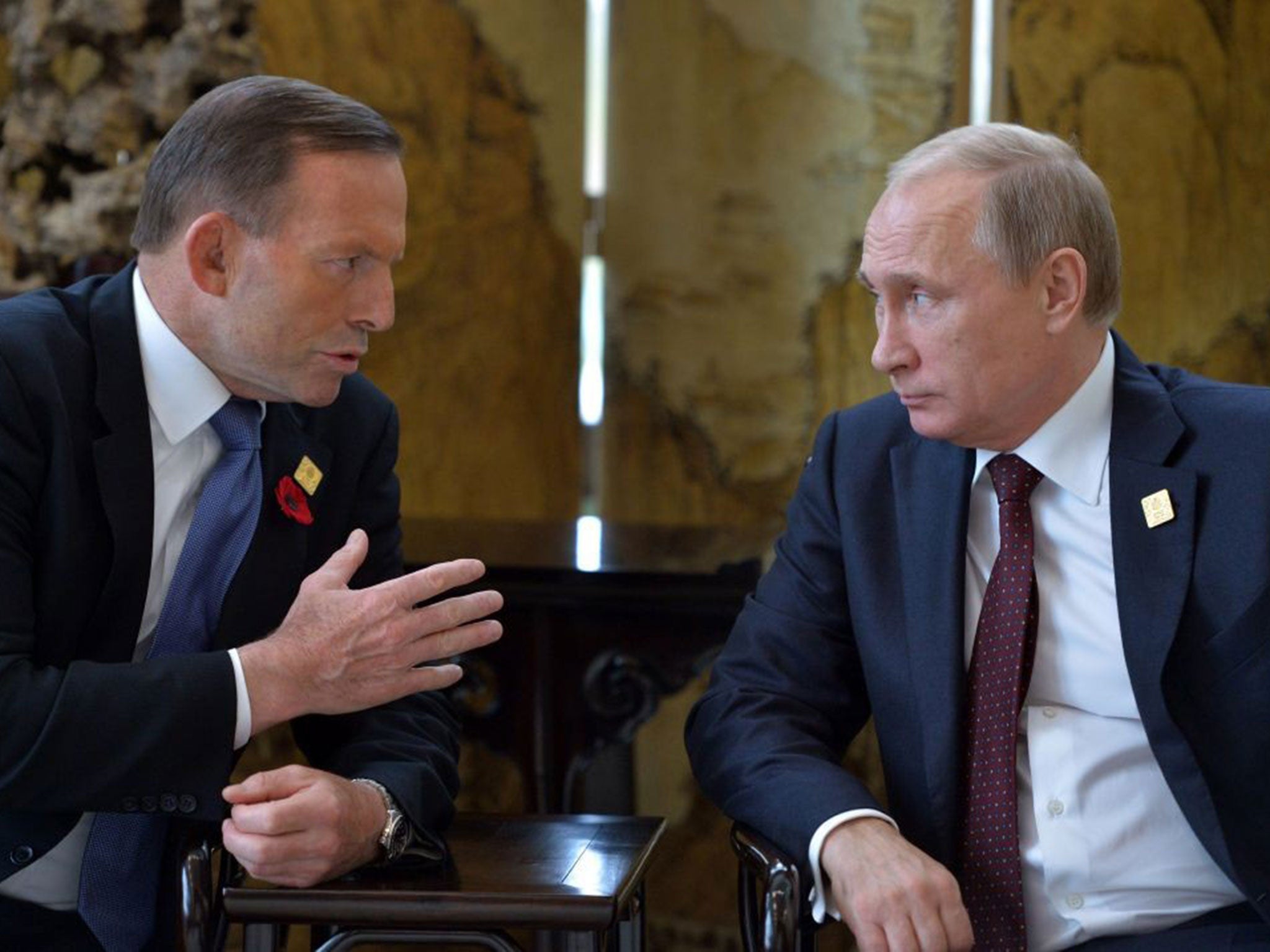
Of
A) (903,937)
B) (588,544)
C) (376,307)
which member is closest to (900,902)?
(903,937)

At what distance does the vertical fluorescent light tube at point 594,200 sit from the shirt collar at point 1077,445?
2679 mm

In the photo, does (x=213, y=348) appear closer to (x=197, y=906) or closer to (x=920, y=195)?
(x=197, y=906)

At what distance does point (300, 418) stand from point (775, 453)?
2411 mm

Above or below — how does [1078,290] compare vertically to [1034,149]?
below

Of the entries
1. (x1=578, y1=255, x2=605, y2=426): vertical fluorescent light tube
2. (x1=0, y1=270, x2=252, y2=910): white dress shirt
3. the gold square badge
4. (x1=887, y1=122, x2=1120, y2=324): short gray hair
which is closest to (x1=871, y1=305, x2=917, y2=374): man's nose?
(x1=887, y1=122, x2=1120, y2=324): short gray hair

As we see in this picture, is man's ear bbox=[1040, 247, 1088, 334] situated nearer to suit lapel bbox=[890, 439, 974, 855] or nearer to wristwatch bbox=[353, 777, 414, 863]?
suit lapel bbox=[890, 439, 974, 855]

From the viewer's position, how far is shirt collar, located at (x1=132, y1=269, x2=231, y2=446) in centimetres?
245

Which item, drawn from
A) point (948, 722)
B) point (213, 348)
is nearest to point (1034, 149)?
point (948, 722)

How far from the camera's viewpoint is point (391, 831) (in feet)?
7.30

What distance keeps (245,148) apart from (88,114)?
1310 mm

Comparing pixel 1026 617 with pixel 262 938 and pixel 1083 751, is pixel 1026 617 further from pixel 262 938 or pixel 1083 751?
pixel 262 938

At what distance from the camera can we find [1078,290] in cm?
248

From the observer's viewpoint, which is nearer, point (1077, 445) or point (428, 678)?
point (428, 678)

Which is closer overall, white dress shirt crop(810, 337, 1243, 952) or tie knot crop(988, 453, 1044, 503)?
white dress shirt crop(810, 337, 1243, 952)
